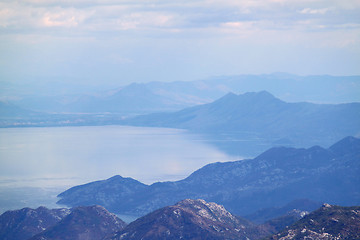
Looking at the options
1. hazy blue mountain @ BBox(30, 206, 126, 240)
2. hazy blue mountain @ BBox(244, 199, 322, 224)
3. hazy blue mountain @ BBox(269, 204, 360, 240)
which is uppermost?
hazy blue mountain @ BBox(269, 204, 360, 240)

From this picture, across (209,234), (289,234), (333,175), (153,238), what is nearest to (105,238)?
(153,238)

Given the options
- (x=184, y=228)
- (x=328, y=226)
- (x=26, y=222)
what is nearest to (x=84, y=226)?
(x=26, y=222)

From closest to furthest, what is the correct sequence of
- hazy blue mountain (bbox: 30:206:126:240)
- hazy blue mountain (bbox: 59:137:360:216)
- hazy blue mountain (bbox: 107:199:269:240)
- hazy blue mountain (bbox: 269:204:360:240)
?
hazy blue mountain (bbox: 269:204:360:240) → hazy blue mountain (bbox: 107:199:269:240) → hazy blue mountain (bbox: 30:206:126:240) → hazy blue mountain (bbox: 59:137:360:216)

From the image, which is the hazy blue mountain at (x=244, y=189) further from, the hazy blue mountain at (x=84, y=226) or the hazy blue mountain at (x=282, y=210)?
the hazy blue mountain at (x=84, y=226)

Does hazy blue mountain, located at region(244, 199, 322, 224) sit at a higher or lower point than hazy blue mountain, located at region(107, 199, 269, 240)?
lower

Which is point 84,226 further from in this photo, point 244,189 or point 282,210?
point 244,189

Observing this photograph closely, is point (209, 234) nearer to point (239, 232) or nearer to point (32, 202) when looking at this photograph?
point (239, 232)

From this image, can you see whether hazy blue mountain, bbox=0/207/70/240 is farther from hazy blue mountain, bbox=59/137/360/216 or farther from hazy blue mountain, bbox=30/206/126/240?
hazy blue mountain, bbox=59/137/360/216

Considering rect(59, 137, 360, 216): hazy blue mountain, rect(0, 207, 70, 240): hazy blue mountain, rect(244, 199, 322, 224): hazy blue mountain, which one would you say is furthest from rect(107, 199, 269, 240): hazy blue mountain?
rect(59, 137, 360, 216): hazy blue mountain
